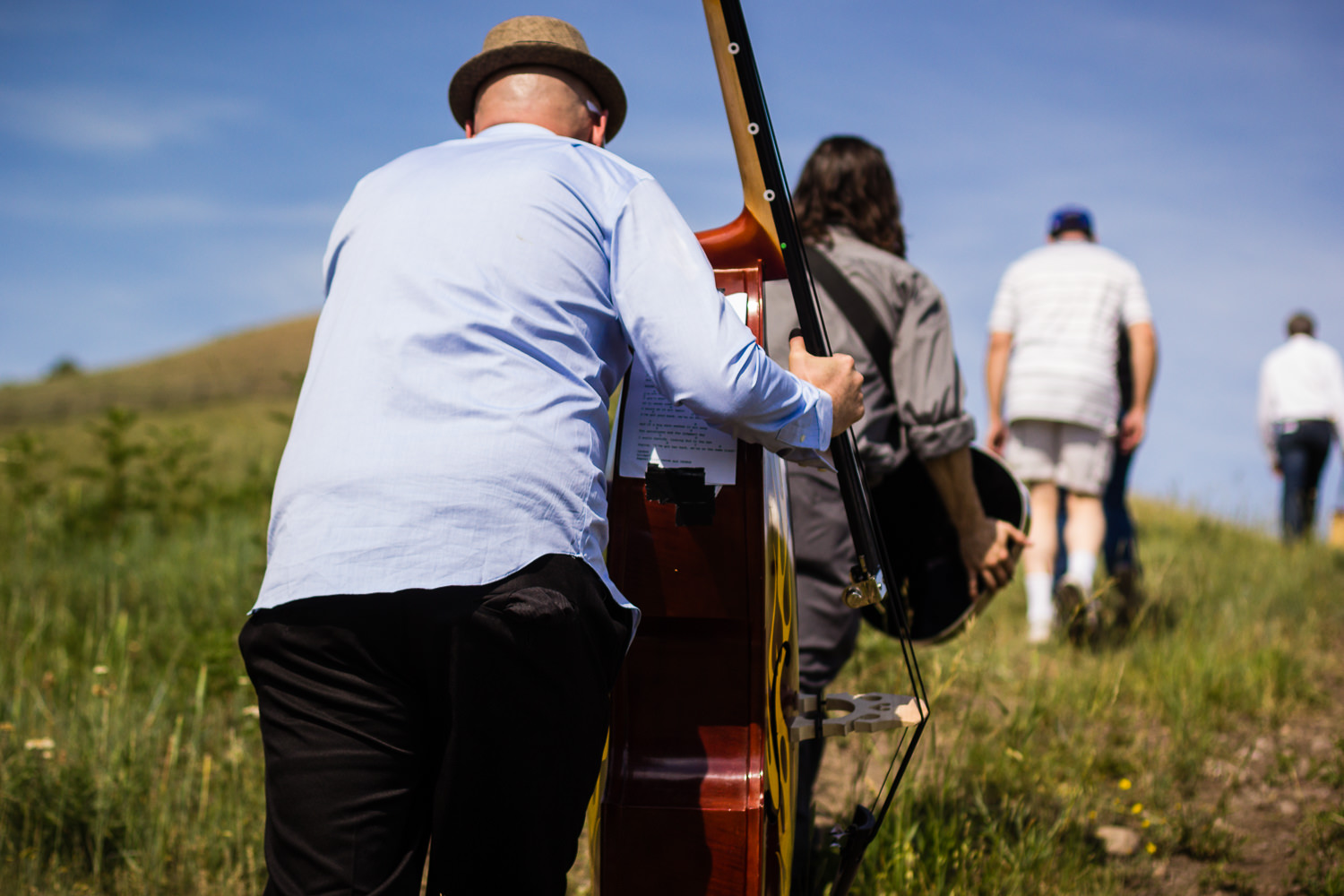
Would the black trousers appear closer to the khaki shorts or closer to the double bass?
the double bass

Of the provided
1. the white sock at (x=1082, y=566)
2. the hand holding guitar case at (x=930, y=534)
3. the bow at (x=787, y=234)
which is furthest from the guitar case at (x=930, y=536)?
the white sock at (x=1082, y=566)

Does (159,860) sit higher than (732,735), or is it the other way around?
(732,735)

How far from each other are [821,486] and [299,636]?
1.84 m

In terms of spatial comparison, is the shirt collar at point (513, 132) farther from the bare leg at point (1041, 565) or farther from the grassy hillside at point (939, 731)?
Result: the bare leg at point (1041, 565)

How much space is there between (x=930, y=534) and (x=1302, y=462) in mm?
7016

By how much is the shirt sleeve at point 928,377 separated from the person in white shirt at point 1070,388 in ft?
8.84

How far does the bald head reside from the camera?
6.52 feet

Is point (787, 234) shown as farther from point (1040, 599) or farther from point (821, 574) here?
point (1040, 599)

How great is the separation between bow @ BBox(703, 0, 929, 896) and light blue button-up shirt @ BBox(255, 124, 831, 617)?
0.36 meters

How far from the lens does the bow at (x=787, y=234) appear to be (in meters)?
2.05

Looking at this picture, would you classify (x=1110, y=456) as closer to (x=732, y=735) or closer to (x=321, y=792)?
Answer: (x=732, y=735)

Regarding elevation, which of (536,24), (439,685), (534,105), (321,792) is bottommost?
(321,792)

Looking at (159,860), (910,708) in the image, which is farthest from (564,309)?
(159,860)

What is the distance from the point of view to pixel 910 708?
240cm
